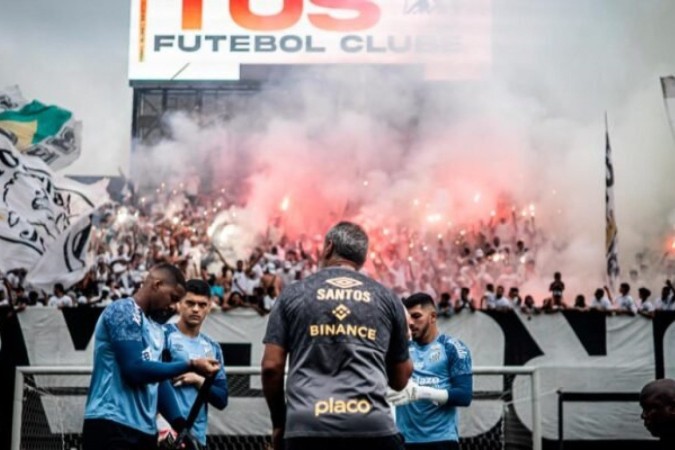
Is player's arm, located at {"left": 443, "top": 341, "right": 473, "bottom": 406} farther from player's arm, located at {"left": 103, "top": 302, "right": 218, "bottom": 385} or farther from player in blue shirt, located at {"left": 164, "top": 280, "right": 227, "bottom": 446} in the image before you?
player's arm, located at {"left": 103, "top": 302, "right": 218, "bottom": 385}

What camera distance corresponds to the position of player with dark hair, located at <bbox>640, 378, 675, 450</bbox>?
11.7ft

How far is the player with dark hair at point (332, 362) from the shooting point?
11.5 ft

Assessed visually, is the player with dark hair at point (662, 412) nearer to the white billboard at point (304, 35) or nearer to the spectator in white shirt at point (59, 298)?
the spectator in white shirt at point (59, 298)

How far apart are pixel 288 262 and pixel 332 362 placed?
13541 millimetres

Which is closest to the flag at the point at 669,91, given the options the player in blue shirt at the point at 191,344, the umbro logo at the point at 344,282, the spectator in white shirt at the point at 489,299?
the spectator in white shirt at the point at 489,299

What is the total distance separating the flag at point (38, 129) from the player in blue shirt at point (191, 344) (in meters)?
13.4

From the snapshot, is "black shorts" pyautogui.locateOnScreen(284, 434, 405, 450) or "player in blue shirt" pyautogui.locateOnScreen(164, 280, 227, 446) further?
"player in blue shirt" pyautogui.locateOnScreen(164, 280, 227, 446)

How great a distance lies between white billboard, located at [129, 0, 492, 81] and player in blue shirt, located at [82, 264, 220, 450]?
1793 centimetres

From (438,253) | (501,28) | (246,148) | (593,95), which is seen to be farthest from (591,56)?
(246,148)

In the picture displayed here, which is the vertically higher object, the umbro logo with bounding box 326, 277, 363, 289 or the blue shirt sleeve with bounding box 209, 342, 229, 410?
the umbro logo with bounding box 326, 277, 363, 289

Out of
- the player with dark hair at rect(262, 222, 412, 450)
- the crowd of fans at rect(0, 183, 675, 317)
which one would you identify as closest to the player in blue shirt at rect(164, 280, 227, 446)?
the player with dark hair at rect(262, 222, 412, 450)

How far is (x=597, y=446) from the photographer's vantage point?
10172mm

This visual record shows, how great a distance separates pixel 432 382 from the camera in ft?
20.0

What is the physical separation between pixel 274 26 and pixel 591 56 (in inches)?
319
